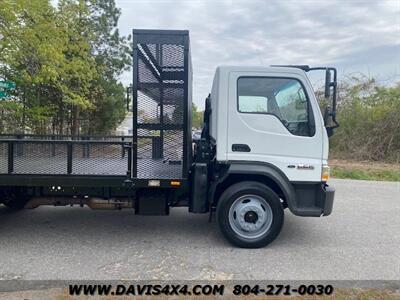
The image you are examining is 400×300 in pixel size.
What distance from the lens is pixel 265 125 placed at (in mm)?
4324

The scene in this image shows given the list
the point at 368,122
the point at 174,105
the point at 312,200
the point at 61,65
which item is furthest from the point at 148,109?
the point at 368,122

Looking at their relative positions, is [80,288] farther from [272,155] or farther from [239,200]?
[272,155]

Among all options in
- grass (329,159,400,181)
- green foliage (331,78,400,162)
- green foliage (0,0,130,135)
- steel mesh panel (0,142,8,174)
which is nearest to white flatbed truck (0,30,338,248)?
steel mesh panel (0,142,8,174)

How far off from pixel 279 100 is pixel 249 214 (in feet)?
5.08

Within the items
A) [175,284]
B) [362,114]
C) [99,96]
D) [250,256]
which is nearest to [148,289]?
[175,284]

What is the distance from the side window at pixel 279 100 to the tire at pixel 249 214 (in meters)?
0.93

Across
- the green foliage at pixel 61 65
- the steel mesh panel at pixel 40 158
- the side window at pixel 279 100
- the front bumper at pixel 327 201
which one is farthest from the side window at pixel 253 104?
the green foliage at pixel 61 65

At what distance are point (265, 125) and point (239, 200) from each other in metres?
1.04

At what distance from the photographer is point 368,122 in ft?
54.1

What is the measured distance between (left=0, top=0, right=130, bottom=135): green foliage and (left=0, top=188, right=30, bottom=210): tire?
17.7ft

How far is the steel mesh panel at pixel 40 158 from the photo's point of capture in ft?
14.2

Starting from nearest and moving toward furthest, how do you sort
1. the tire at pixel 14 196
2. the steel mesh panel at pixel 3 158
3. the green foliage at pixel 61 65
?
the steel mesh panel at pixel 3 158 < the tire at pixel 14 196 < the green foliage at pixel 61 65

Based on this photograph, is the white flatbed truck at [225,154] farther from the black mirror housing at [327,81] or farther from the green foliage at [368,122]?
the green foliage at [368,122]

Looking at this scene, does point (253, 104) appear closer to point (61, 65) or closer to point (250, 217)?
point (250, 217)
